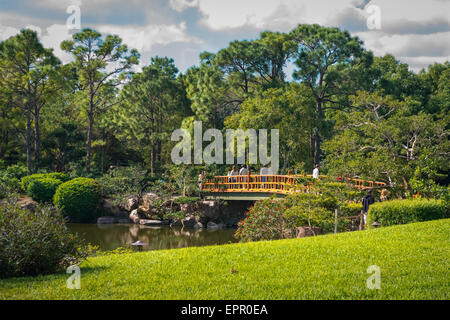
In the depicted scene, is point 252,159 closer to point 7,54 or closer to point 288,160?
point 288,160

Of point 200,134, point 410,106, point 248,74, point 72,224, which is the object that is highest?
point 248,74

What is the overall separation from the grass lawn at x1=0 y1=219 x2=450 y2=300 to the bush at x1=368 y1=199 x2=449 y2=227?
2472mm

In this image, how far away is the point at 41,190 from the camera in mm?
23281

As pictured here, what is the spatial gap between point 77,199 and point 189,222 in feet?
19.7

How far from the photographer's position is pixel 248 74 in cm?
2661

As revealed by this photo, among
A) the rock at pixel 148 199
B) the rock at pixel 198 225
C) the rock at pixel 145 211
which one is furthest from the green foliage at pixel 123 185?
the rock at pixel 198 225

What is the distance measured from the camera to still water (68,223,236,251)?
17547 mm

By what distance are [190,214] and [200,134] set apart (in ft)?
18.7

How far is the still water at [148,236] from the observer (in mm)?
17547

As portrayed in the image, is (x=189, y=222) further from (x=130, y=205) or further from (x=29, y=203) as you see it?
(x=29, y=203)

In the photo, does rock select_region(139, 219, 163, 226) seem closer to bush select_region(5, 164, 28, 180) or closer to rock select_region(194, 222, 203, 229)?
rock select_region(194, 222, 203, 229)

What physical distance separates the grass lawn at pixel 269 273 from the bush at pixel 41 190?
16.8 meters
